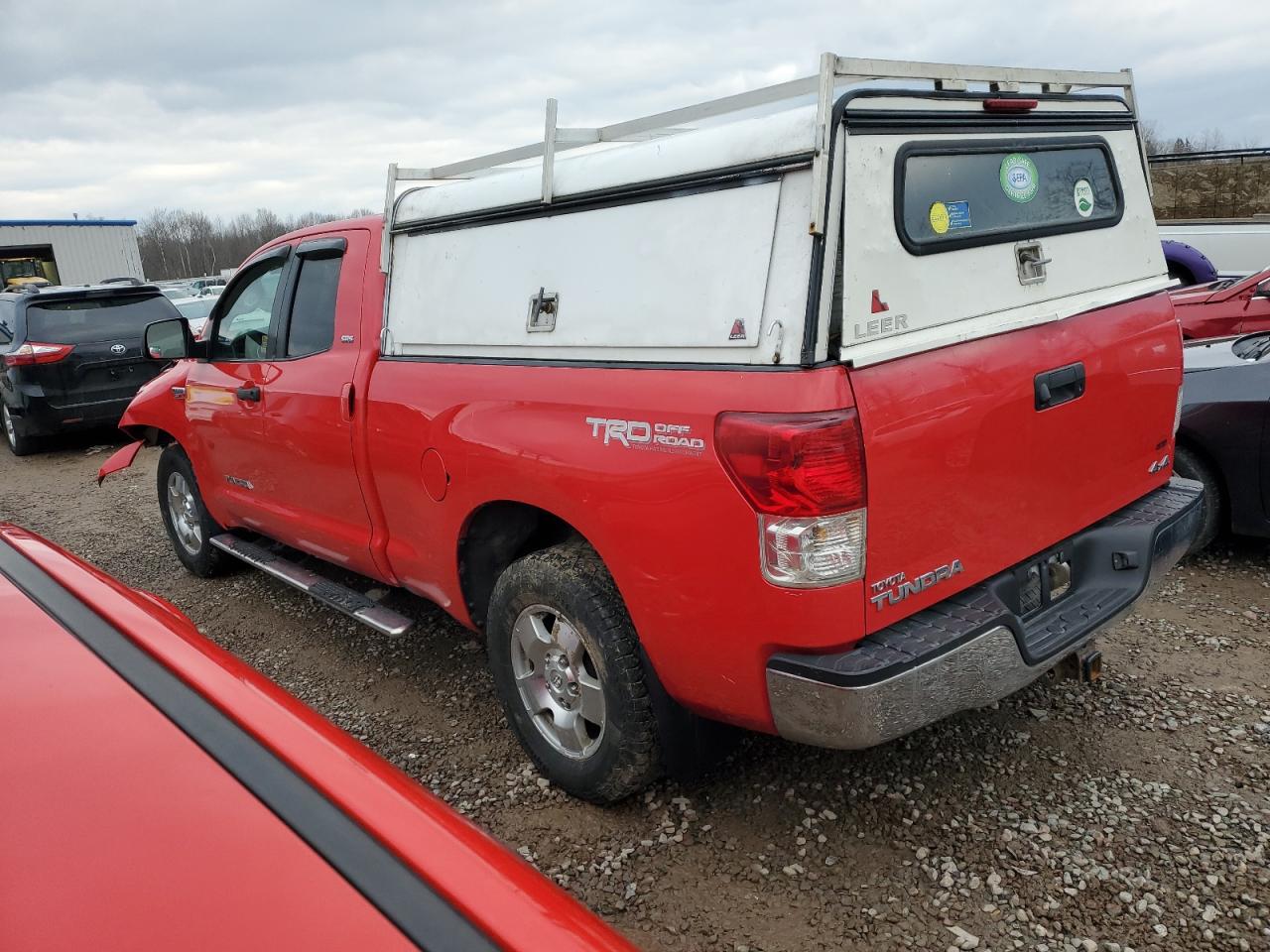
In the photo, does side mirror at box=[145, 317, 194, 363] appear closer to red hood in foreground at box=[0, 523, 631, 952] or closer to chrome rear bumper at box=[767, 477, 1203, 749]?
red hood in foreground at box=[0, 523, 631, 952]

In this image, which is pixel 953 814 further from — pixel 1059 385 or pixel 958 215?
pixel 958 215

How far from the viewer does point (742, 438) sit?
2.23 metres

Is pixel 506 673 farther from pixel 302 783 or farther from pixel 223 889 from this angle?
pixel 223 889

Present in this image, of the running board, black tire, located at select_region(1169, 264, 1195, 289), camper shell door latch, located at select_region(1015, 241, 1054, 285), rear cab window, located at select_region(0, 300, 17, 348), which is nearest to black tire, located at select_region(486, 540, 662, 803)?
the running board

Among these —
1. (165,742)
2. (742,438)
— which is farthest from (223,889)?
(742,438)

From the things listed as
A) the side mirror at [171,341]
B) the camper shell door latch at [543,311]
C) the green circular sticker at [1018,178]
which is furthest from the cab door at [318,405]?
the green circular sticker at [1018,178]

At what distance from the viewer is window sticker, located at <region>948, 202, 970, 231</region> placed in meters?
2.53

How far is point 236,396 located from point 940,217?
3409 millimetres

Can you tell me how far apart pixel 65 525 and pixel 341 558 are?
14.6ft

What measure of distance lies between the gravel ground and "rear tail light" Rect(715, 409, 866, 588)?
99cm

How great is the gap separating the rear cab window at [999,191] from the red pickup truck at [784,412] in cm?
1

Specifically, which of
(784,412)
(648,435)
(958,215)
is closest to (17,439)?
(648,435)

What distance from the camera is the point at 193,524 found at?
558cm

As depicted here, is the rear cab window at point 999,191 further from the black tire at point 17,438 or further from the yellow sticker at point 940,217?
the black tire at point 17,438
